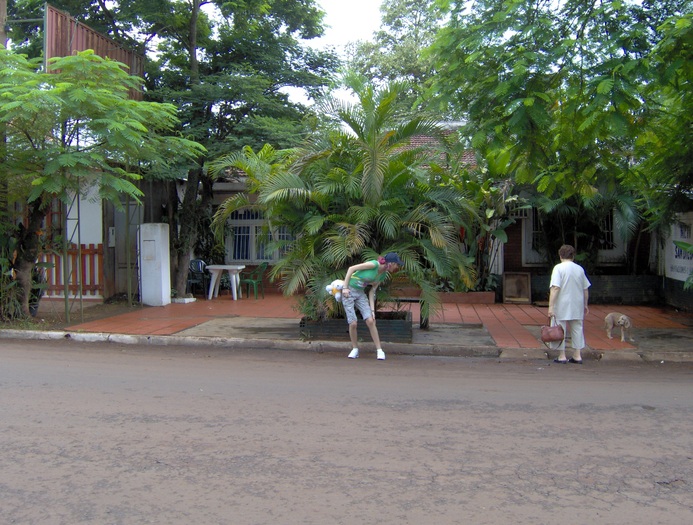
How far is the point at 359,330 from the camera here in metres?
10.1

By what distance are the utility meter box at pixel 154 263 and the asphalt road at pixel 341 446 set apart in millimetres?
6064

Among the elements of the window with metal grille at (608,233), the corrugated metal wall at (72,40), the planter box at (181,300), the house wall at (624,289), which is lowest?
the planter box at (181,300)

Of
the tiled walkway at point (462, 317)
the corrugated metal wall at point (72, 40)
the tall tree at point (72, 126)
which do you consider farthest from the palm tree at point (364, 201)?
the corrugated metal wall at point (72, 40)

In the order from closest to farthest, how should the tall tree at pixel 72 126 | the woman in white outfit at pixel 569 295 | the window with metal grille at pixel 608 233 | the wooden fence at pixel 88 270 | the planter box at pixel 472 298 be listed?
1. the woman in white outfit at pixel 569 295
2. the tall tree at pixel 72 126
3. the wooden fence at pixel 88 270
4. the planter box at pixel 472 298
5. the window with metal grille at pixel 608 233

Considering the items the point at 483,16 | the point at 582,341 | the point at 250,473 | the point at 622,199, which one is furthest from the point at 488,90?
the point at 250,473

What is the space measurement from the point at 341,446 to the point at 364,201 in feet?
17.4

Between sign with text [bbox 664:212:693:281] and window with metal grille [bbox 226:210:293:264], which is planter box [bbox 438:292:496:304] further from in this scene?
window with metal grille [bbox 226:210:293:264]

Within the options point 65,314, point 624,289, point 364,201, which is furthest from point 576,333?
point 65,314

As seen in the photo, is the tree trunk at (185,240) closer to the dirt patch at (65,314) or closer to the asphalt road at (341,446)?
the dirt patch at (65,314)

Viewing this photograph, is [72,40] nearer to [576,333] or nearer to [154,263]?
[154,263]

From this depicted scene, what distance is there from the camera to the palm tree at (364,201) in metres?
9.65

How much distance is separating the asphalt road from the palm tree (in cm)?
205

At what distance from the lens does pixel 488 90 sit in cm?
959

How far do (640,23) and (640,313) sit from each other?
6.54 metres
